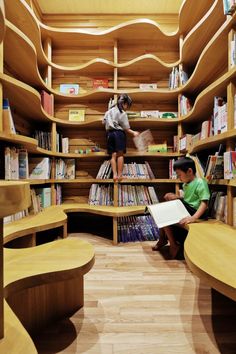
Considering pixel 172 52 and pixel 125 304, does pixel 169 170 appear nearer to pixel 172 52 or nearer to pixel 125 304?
pixel 172 52

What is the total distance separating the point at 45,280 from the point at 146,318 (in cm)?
61

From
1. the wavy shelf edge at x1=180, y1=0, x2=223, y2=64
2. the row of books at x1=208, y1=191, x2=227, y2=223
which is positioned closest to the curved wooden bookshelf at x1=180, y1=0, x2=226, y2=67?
the wavy shelf edge at x1=180, y1=0, x2=223, y2=64

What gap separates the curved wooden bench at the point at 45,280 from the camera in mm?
1016

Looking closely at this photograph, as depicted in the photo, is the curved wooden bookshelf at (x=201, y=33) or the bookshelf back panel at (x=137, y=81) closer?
the curved wooden bookshelf at (x=201, y=33)

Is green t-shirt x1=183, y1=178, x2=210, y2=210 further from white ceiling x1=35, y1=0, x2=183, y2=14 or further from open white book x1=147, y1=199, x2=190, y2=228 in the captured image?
white ceiling x1=35, y1=0, x2=183, y2=14

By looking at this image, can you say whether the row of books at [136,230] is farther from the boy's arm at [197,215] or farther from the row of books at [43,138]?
the row of books at [43,138]

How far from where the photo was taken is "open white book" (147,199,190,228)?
6.29ft

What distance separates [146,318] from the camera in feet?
4.09

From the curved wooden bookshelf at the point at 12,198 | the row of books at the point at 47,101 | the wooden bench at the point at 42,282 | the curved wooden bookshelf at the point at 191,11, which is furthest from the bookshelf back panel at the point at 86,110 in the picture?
the curved wooden bookshelf at the point at 12,198

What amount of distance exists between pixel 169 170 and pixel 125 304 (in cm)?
207

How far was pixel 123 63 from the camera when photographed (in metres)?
3.20

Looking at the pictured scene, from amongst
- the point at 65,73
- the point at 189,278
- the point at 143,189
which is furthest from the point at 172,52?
the point at 189,278

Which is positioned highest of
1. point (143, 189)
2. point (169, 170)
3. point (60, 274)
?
point (169, 170)

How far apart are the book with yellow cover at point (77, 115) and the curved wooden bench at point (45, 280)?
2.17 metres
